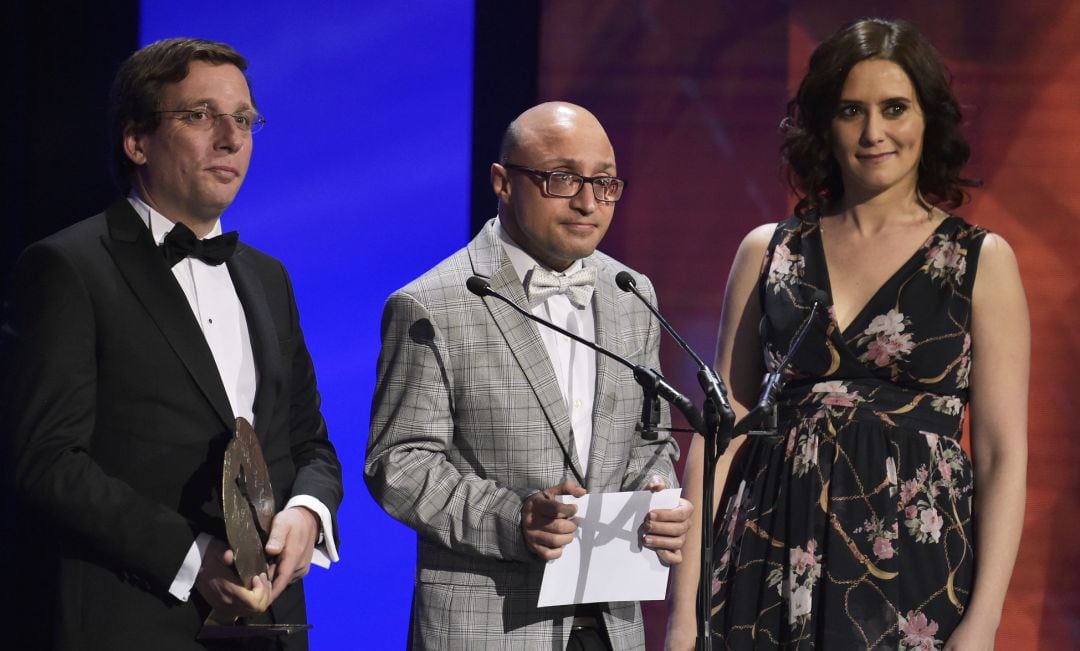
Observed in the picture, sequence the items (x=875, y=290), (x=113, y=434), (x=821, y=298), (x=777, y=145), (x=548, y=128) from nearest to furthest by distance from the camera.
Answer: (x=113, y=434), (x=821, y=298), (x=548, y=128), (x=875, y=290), (x=777, y=145)

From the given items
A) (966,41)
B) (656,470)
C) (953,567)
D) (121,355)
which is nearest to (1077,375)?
(966,41)

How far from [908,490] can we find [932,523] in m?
0.08

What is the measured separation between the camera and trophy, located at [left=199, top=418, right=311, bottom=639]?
1.87 metres

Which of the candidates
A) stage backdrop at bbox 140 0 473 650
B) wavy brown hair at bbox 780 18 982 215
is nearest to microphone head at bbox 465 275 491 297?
wavy brown hair at bbox 780 18 982 215

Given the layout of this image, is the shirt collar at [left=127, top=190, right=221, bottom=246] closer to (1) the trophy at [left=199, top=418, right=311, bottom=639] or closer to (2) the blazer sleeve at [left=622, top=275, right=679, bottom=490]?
(1) the trophy at [left=199, top=418, right=311, bottom=639]

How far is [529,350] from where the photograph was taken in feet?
7.55

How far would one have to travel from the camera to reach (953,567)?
236 cm

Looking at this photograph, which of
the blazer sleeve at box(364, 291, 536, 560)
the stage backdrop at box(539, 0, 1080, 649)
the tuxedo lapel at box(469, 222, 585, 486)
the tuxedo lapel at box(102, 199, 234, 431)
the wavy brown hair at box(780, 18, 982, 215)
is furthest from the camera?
the stage backdrop at box(539, 0, 1080, 649)

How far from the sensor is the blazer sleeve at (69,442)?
75.0 inches

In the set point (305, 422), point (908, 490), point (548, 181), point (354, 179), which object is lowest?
point (908, 490)

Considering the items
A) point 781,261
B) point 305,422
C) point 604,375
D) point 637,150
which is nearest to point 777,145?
point 637,150

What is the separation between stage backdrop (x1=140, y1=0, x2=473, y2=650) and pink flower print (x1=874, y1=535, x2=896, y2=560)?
5.45 ft

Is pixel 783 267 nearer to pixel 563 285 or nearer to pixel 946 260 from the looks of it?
pixel 946 260

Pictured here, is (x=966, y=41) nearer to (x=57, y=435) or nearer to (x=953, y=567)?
(x=953, y=567)
